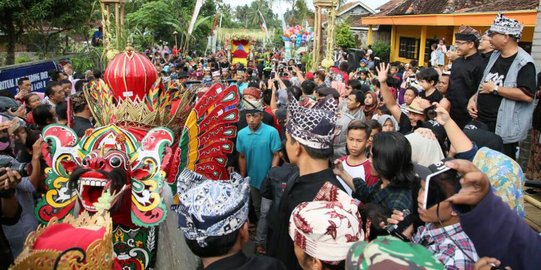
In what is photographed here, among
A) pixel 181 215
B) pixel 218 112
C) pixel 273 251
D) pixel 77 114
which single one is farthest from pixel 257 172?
pixel 181 215

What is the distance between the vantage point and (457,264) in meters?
1.86

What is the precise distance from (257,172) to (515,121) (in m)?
2.46

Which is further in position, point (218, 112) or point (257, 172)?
point (257, 172)

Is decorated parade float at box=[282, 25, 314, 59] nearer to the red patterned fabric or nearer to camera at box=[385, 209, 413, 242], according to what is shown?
camera at box=[385, 209, 413, 242]

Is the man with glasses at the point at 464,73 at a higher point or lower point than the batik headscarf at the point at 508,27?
lower

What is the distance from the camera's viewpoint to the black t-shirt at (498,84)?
149 inches

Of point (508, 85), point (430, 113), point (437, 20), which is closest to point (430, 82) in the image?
point (430, 113)

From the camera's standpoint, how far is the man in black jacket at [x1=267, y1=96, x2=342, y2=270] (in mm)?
2473

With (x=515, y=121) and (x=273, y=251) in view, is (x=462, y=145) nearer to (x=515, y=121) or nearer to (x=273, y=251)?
(x=273, y=251)

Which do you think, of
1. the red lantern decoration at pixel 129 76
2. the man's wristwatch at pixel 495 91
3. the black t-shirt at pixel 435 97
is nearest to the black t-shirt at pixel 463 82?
the black t-shirt at pixel 435 97

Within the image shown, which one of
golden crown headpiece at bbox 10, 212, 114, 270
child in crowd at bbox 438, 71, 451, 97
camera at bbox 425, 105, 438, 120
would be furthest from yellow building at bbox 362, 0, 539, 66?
golden crown headpiece at bbox 10, 212, 114, 270

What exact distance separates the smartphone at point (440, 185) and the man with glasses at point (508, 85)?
2285 millimetres

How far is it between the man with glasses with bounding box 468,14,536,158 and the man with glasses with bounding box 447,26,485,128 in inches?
19.7

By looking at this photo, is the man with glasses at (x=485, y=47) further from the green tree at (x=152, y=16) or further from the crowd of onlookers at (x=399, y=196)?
the green tree at (x=152, y=16)
